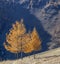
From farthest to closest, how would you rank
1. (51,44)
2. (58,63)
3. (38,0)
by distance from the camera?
(38,0) → (51,44) → (58,63)

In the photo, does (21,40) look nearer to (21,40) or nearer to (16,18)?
(21,40)

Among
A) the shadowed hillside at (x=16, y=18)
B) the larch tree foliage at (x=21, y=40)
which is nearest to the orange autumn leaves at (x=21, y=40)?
the larch tree foliage at (x=21, y=40)

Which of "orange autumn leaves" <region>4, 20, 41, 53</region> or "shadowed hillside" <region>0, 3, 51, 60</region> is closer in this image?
"orange autumn leaves" <region>4, 20, 41, 53</region>

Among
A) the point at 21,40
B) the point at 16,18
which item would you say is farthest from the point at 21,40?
the point at 16,18

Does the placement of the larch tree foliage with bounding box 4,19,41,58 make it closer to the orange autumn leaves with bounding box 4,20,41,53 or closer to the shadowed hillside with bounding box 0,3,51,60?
the orange autumn leaves with bounding box 4,20,41,53

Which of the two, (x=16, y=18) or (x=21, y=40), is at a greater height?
(x=21, y=40)

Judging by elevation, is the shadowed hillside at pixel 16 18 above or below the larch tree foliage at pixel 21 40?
below

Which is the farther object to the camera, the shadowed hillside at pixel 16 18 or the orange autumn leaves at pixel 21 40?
the shadowed hillside at pixel 16 18

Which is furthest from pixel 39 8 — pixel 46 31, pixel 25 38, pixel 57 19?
pixel 25 38

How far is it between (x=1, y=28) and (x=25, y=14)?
2398 centimetres

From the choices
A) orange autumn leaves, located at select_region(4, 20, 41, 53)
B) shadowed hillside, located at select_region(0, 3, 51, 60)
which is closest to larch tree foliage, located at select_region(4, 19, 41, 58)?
orange autumn leaves, located at select_region(4, 20, 41, 53)

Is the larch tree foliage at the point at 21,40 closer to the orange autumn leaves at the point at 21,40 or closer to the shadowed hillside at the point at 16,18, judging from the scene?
the orange autumn leaves at the point at 21,40

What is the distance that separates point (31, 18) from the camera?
172m

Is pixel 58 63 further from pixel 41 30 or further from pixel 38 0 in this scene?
pixel 38 0
